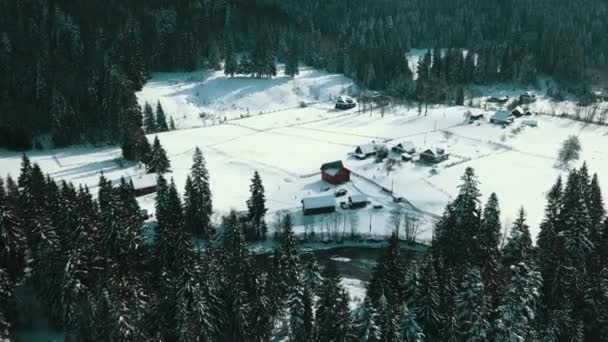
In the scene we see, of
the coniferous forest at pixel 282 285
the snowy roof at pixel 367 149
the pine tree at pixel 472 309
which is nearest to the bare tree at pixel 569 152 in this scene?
the snowy roof at pixel 367 149

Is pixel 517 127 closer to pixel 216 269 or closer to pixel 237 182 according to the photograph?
pixel 237 182

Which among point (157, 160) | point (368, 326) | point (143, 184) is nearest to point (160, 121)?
point (157, 160)

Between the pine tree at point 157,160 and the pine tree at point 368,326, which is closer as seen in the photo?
the pine tree at point 368,326

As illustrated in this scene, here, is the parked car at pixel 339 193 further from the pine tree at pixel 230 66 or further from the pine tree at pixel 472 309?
the pine tree at pixel 230 66

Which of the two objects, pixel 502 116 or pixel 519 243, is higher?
pixel 502 116

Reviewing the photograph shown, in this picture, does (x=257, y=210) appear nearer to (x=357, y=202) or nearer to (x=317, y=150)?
(x=357, y=202)

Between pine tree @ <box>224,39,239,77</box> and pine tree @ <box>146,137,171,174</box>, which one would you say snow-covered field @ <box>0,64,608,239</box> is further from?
pine tree @ <box>224,39,239,77</box>
